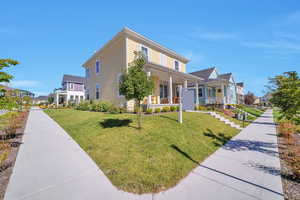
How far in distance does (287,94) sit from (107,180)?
6.21 meters

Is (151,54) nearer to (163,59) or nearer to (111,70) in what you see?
(163,59)

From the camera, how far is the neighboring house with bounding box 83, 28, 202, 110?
12148mm

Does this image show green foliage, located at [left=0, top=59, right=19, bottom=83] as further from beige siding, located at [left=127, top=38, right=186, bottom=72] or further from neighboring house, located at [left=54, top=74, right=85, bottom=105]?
neighboring house, located at [left=54, top=74, right=85, bottom=105]

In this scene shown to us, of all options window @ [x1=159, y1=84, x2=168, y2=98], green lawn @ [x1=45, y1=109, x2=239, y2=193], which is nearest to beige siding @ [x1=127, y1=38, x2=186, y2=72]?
window @ [x1=159, y1=84, x2=168, y2=98]

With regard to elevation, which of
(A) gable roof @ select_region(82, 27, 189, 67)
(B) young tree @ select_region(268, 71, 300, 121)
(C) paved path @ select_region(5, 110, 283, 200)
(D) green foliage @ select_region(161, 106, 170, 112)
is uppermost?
(A) gable roof @ select_region(82, 27, 189, 67)

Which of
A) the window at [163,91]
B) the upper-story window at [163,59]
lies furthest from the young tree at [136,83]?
the window at [163,91]

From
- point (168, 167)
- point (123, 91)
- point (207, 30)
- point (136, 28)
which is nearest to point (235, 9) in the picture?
point (207, 30)

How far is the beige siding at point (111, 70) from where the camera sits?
12918 mm

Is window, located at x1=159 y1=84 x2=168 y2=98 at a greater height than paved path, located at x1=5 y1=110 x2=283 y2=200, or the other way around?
window, located at x1=159 y1=84 x2=168 y2=98

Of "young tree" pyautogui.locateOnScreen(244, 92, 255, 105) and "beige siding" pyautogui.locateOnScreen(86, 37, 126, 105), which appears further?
"young tree" pyautogui.locateOnScreen(244, 92, 255, 105)

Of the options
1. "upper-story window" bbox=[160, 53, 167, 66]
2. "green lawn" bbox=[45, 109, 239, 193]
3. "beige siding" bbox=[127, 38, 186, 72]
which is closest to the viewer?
"green lawn" bbox=[45, 109, 239, 193]

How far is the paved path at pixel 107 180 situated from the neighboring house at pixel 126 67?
23.4 feet

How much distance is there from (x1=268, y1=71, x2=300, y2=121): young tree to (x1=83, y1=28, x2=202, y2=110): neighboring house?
7.32 meters

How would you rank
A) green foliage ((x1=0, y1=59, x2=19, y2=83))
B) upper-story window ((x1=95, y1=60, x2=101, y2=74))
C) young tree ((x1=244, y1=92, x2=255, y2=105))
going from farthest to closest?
1. young tree ((x1=244, y1=92, x2=255, y2=105))
2. upper-story window ((x1=95, y1=60, x2=101, y2=74))
3. green foliage ((x1=0, y1=59, x2=19, y2=83))
